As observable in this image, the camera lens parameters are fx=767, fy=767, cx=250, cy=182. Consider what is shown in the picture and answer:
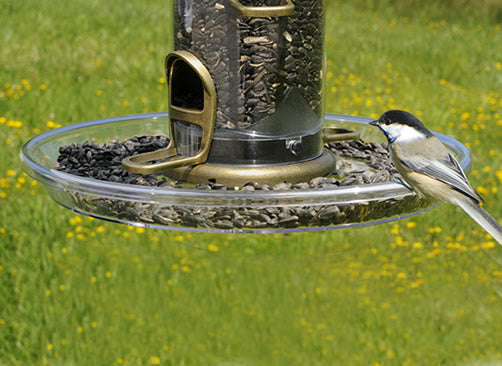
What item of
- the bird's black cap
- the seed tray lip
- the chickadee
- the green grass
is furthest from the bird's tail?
the green grass

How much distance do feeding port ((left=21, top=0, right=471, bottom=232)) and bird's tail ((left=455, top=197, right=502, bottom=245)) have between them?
20cm

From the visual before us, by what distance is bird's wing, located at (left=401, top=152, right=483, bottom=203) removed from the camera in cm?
224

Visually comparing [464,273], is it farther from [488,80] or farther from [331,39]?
[331,39]

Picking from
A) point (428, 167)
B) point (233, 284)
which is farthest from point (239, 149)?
point (233, 284)

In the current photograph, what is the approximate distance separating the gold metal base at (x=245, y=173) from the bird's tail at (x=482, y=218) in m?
0.67

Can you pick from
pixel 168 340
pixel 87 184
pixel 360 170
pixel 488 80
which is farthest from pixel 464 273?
pixel 488 80

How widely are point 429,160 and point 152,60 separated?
6.07 meters

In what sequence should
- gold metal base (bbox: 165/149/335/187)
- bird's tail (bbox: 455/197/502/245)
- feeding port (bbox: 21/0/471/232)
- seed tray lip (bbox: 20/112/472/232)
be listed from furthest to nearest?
gold metal base (bbox: 165/149/335/187)
feeding port (bbox: 21/0/471/232)
seed tray lip (bbox: 20/112/472/232)
bird's tail (bbox: 455/197/502/245)

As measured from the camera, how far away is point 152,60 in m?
8.04

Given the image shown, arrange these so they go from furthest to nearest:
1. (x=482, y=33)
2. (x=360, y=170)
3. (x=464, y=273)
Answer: (x=482, y=33) < (x=464, y=273) < (x=360, y=170)

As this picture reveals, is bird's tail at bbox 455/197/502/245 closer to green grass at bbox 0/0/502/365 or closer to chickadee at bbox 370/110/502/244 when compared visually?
chickadee at bbox 370/110/502/244

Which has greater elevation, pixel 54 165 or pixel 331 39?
pixel 54 165

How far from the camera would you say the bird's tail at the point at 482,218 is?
6.79 ft

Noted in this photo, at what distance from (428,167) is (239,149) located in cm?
74
